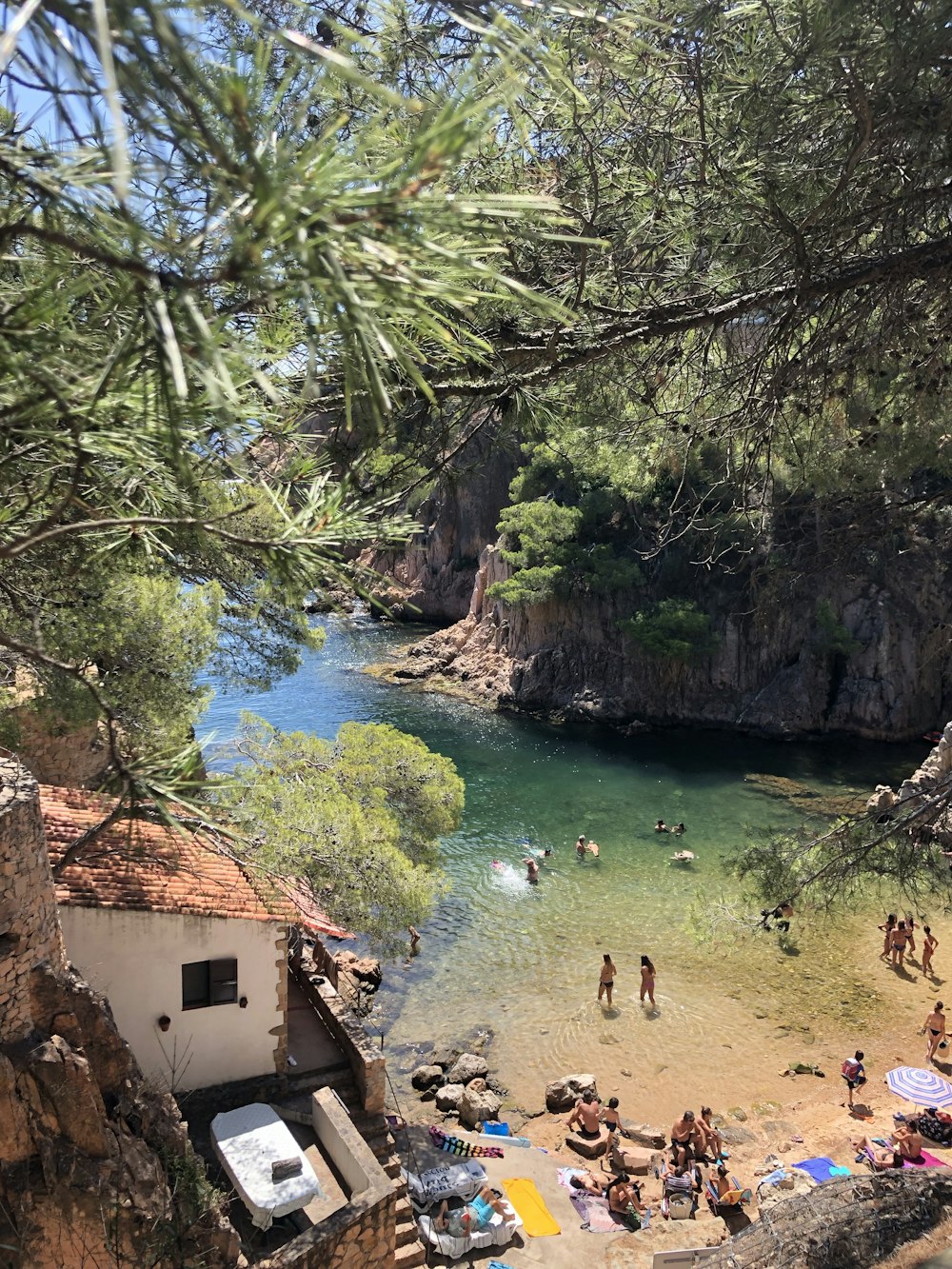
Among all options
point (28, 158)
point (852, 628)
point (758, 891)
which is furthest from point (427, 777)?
point (852, 628)

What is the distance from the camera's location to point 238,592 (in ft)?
22.1

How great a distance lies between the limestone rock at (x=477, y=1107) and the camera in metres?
10.4

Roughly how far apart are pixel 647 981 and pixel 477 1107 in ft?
11.0

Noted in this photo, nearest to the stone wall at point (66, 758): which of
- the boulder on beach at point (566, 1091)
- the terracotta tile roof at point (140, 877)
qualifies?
the terracotta tile roof at point (140, 877)

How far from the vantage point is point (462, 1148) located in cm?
970

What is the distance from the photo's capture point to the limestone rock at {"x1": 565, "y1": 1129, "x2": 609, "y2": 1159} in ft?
32.6

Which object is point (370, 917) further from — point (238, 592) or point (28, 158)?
point (28, 158)

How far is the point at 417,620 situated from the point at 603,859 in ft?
80.2

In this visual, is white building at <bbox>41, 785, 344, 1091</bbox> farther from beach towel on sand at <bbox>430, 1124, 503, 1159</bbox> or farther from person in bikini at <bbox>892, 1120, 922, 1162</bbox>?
person in bikini at <bbox>892, 1120, 922, 1162</bbox>

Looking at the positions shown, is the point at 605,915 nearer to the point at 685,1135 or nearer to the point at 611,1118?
the point at 611,1118

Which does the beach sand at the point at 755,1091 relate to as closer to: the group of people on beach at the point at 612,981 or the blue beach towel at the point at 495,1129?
the blue beach towel at the point at 495,1129

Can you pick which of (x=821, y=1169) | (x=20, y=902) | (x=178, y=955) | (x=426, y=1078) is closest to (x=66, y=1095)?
(x=20, y=902)

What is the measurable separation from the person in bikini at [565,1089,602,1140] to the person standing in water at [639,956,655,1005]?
240 centimetres

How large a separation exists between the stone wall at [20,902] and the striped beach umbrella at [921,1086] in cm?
985
